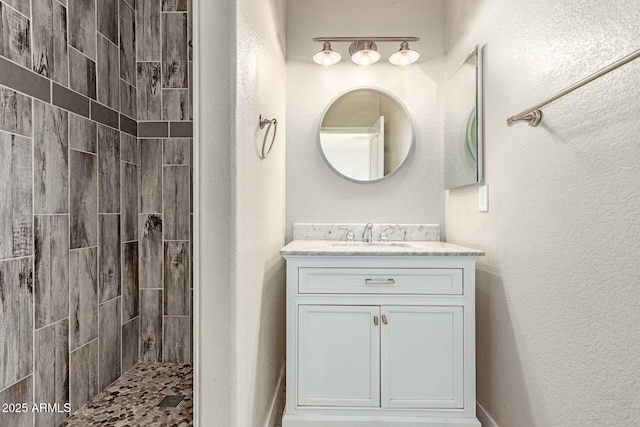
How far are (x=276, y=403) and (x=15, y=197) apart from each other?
151 centimetres

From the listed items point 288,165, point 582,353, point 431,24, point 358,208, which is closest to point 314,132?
point 288,165

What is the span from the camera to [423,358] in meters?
1.57

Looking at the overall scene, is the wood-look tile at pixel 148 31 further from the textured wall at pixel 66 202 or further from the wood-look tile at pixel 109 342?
the wood-look tile at pixel 109 342

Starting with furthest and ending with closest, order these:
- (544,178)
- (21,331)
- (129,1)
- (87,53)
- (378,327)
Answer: (129,1) → (87,53) → (378,327) → (21,331) → (544,178)

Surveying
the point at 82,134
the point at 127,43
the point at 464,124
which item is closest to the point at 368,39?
the point at 464,124

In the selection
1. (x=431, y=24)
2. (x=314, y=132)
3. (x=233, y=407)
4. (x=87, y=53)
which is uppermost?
(x=431, y=24)

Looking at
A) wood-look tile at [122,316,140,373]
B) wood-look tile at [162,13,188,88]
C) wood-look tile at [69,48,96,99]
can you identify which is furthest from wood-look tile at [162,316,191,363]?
wood-look tile at [162,13,188,88]

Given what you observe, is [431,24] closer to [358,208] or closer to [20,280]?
[358,208]

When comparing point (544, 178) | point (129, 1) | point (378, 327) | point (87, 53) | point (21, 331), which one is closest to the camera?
point (544, 178)

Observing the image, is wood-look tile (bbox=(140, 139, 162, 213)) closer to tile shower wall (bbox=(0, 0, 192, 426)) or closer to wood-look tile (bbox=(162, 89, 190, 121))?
tile shower wall (bbox=(0, 0, 192, 426))

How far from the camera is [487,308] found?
1.67 meters

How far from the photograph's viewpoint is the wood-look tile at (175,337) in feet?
7.37

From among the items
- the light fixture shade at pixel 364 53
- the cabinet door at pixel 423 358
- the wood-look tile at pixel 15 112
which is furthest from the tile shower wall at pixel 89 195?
the cabinet door at pixel 423 358

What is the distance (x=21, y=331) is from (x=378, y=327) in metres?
1.49
